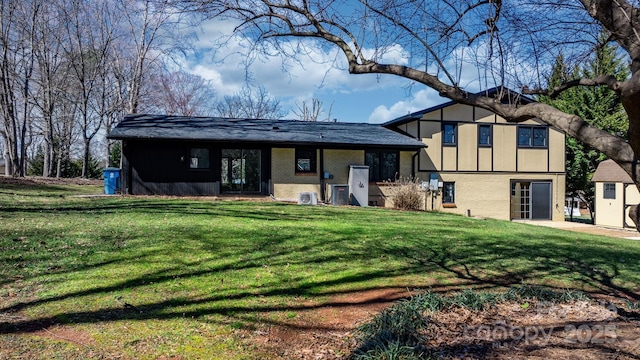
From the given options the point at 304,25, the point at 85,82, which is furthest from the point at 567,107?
the point at 85,82

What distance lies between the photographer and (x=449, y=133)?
20797 mm

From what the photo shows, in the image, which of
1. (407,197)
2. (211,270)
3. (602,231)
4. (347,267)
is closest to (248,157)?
(407,197)

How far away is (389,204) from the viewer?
18.7m

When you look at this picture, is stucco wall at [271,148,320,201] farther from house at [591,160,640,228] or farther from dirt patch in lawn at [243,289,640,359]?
house at [591,160,640,228]

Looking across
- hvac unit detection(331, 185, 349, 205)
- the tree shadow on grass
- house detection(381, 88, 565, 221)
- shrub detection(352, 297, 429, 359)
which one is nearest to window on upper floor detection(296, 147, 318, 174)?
hvac unit detection(331, 185, 349, 205)

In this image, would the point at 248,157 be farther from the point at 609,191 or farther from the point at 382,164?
the point at 609,191

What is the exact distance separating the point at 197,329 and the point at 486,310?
2.81 meters

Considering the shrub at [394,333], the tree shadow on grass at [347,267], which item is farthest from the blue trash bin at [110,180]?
the shrub at [394,333]

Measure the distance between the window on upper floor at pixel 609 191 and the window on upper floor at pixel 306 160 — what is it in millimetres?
17067

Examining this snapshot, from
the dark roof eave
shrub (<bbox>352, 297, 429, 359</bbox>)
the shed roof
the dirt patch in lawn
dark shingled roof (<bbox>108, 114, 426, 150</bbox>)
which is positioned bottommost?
the dirt patch in lawn

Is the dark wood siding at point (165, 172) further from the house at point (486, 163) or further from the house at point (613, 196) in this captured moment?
the house at point (613, 196)

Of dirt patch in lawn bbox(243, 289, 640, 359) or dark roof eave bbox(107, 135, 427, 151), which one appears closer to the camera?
dirt patch in lawn bbox(243, 289, 640, 359)

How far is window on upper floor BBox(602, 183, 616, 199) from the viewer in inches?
900

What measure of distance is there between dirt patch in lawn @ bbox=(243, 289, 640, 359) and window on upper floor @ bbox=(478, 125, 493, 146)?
17646 millimetres
